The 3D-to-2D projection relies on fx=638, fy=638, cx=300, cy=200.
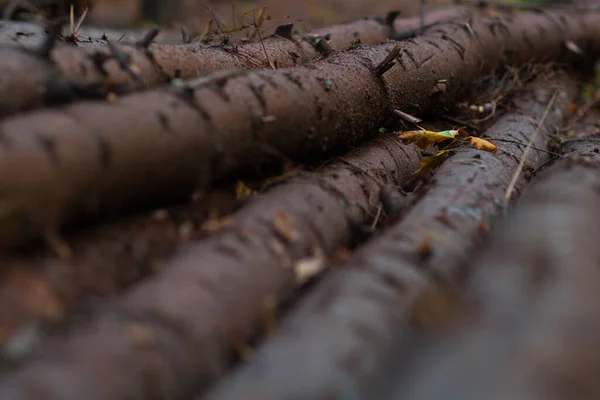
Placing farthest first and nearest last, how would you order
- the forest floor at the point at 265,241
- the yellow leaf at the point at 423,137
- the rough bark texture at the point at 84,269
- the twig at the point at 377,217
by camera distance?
the yellow leaf at the point at 423,137
the twig at the point at 377,217
the rough bark texture at the point at 84,269
the forest floor at the point at 265,241

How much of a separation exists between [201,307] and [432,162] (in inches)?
70.0

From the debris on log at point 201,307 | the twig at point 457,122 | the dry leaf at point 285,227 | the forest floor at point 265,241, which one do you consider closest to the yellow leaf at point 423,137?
the forest floor at point 265,241

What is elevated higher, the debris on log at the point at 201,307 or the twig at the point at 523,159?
the debris on log at the point at 201,307

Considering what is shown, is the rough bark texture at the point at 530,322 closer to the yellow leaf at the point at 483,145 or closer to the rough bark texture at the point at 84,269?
the rough bark texture at the point at 84,269

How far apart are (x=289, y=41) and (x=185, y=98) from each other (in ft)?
5.00

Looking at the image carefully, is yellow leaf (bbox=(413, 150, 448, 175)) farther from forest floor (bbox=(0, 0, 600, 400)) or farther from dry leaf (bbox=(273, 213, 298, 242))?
dry leaf (bbox=(273, 213, 298, 242))

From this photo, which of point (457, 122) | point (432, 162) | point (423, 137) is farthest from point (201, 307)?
point (457, 122)

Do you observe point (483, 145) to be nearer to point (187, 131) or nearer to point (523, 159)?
point (523, 159)

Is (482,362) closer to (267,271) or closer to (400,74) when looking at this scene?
(267,271)

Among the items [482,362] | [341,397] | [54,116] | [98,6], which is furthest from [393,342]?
[98,6]

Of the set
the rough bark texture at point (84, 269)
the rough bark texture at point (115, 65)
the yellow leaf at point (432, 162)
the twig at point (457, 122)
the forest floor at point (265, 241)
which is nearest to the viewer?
the forest floor at point (265, 241)

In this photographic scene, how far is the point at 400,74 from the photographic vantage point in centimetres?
337

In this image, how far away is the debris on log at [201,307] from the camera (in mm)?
1639

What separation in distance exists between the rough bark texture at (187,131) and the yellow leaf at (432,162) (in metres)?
0.31
